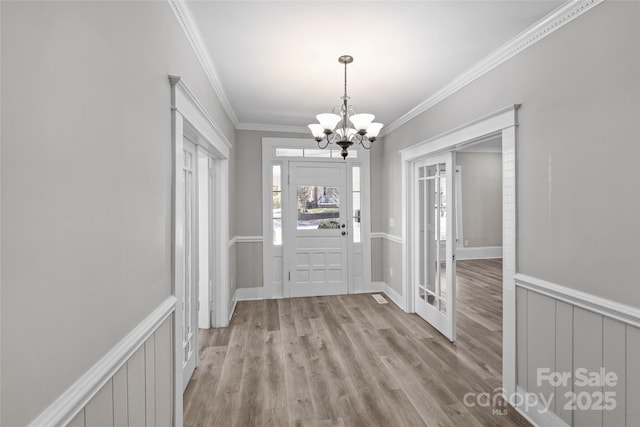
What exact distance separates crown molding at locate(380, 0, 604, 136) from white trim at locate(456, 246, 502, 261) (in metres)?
4.85

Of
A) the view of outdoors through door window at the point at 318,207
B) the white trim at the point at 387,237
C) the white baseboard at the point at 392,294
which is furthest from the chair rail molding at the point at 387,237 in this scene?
the white baseboard at the point at 392,294

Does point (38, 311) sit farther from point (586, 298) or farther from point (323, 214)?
point (323, 214)

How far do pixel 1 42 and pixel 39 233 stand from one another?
40 centimetres

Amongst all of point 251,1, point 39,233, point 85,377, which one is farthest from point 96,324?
point 251,1

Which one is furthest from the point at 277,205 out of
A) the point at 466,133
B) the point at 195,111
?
the point at 466,133

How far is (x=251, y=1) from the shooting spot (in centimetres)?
173

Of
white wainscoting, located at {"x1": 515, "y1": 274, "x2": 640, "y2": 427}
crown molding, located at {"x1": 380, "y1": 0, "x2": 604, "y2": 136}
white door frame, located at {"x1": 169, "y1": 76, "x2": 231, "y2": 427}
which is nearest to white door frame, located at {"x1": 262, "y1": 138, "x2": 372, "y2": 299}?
white door frame, located at {"x1": 169, "y1": 76, "x2": 231, "y2": 427}

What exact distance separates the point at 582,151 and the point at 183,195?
7.66ft

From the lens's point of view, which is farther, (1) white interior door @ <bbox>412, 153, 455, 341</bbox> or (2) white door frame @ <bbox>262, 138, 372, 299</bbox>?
(2) white door frame @ <bbox>262, 138, 372, 299</bbox>

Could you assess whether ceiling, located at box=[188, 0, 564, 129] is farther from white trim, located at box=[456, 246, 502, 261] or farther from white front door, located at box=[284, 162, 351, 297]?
white trim, located at box=[456, 246, 502, 261]

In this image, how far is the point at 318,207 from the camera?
458 centimetres

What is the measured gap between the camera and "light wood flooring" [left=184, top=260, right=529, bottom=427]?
204 centimetres

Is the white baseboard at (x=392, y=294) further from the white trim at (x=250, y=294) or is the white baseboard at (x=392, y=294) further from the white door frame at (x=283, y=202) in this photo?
the white trim at (x=250, y=294)

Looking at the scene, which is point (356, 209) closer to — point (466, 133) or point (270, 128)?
point (270, 128)
